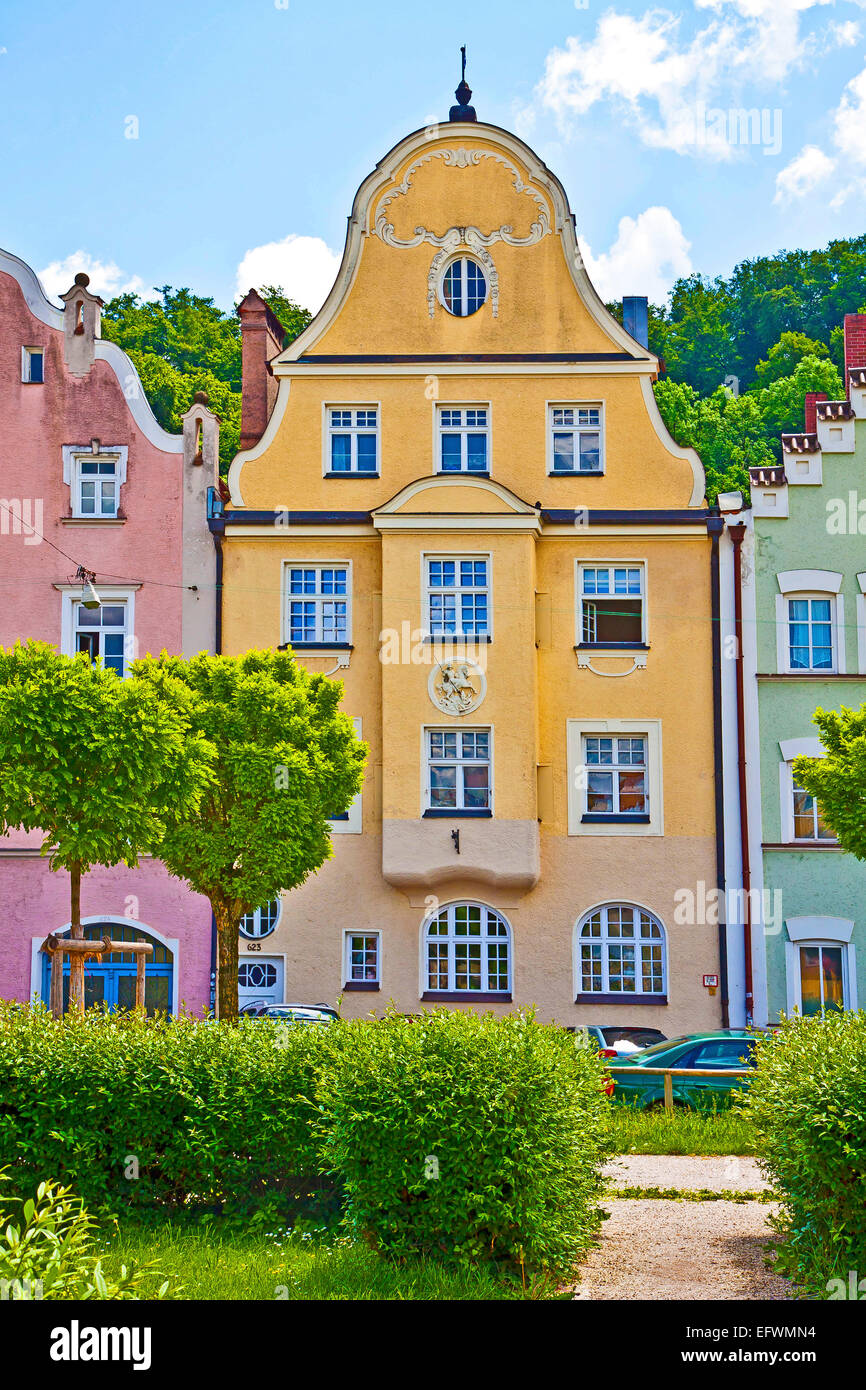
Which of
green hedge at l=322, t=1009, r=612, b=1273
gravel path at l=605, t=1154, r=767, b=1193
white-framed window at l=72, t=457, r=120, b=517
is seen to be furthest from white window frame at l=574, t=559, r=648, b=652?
green hedge at l=322, t=1009, r=612, b=1273

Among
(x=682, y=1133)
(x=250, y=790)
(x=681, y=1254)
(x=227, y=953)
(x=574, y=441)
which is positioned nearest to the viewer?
(x=681, y=1254)

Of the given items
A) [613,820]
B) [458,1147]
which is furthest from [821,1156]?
[613,820]

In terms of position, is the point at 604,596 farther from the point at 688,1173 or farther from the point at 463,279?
the point at 688,1173

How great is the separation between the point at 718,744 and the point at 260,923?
967cm

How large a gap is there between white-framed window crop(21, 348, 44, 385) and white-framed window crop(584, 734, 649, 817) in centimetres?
1348

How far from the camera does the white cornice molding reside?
106ft

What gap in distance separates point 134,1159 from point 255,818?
11.1 meters

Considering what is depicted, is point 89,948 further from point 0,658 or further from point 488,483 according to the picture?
point 488,483

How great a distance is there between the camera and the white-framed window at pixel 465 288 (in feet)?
106

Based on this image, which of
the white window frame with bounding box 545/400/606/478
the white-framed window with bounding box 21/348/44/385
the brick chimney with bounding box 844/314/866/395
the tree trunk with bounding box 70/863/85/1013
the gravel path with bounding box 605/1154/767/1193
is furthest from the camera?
the brick chimney with bounding box 844/314/866/395

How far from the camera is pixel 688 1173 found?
17438 mm

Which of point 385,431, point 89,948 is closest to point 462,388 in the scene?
point 385,431

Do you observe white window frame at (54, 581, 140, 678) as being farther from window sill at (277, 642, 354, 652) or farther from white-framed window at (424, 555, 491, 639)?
white-framed window at (424, 555, 491, 639)

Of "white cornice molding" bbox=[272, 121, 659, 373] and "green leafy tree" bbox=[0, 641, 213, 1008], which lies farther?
"white cornice molding" bbox=[272, 121, 659, 373]
